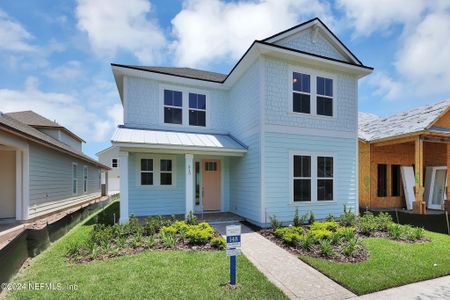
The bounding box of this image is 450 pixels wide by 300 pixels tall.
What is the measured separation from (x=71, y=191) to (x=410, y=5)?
689 inches

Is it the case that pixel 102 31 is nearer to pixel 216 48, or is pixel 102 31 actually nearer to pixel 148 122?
pixel 148 122

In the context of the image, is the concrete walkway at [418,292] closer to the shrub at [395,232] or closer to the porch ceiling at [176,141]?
the shrub at [395,232]

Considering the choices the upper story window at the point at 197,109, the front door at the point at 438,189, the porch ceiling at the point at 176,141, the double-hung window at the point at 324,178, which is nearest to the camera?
the porch ceiling at the point at 176,141

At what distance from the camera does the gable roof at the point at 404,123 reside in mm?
9944

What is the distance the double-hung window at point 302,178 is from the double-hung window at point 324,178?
1.46 feet

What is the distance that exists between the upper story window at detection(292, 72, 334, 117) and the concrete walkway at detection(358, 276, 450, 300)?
19.6ft

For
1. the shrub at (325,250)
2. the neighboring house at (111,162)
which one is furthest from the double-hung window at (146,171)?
the neighboring house at (111,162)

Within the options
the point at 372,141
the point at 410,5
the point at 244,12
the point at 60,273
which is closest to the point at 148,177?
the point at 60,273

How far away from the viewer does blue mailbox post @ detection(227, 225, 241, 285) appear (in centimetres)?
420

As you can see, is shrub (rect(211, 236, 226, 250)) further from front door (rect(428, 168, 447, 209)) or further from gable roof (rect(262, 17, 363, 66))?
front door (rect(428, 168, 447, 209))

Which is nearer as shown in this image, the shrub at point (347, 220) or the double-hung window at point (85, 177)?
the shrub at point (347, 220)

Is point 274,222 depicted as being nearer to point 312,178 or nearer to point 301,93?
point 312,178

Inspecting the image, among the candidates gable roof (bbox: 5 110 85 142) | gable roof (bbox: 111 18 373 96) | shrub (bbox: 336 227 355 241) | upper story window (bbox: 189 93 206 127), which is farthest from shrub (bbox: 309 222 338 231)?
gable roof (bbox: 5 110 85 142)

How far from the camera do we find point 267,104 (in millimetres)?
8375
